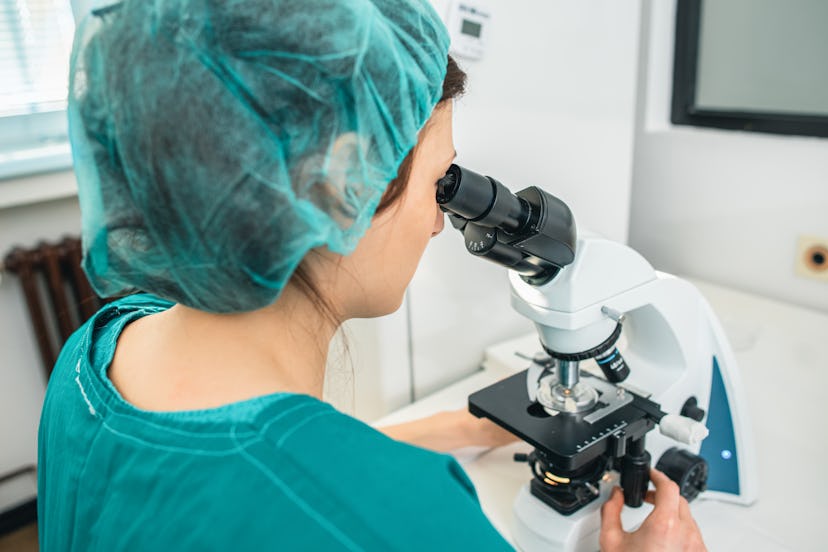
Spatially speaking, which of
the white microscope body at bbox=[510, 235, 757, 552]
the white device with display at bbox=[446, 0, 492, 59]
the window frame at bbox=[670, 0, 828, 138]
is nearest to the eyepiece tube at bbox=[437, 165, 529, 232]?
the white microscope body at bbox=[510, 235, 757, 552]

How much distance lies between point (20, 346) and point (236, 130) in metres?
1.71

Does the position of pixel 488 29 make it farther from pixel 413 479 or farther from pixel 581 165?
pixel 413 479

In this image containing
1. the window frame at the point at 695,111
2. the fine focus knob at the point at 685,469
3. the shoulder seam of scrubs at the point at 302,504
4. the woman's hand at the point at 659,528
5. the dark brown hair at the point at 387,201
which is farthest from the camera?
the window frame at the point at 695,111

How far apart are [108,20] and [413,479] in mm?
436

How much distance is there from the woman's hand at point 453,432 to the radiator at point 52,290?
1.07 meters

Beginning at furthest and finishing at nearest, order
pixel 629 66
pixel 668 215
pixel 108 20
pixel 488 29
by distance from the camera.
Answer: pixel 668 215 → pixel 629 66 → pixel 488 29 → pixel 108 20

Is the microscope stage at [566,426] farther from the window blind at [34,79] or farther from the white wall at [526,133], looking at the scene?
the window blind at [34,79]

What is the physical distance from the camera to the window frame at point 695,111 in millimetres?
1404

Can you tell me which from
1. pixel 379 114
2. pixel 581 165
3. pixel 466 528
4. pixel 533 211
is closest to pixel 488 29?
pixel 581 165

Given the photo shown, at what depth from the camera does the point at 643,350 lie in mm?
951

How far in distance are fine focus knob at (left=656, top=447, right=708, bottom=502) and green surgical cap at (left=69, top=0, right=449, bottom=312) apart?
62 cm

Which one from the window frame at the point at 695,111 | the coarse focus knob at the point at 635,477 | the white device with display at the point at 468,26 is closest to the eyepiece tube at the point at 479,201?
the coarse focus knob at the point at 635,477

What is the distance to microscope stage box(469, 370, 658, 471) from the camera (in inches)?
30.6

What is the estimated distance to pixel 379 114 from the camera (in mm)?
543
